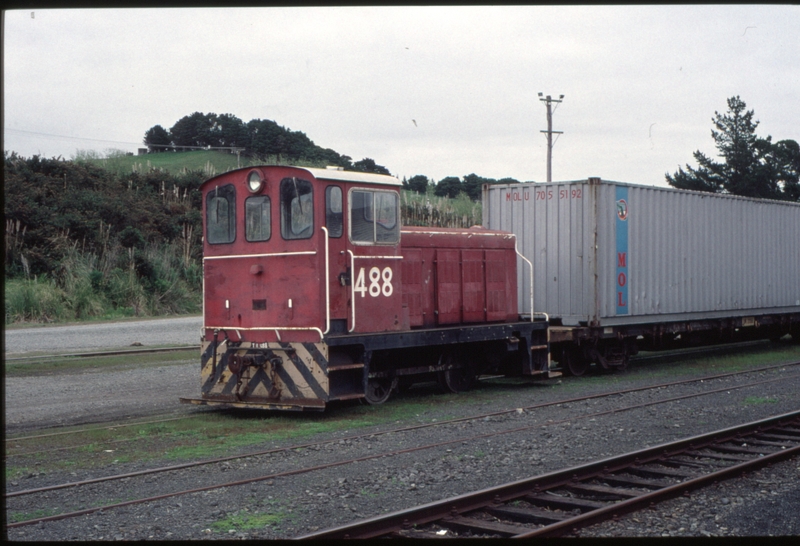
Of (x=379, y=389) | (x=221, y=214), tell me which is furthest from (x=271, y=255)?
(x=379, y=389)

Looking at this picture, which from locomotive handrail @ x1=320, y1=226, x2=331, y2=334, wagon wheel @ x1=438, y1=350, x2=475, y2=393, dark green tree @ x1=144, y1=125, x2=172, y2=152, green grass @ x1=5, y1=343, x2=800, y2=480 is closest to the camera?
green grass @ x1=5, y1=343, x2=800, y2=480

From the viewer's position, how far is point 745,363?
57.0 feet

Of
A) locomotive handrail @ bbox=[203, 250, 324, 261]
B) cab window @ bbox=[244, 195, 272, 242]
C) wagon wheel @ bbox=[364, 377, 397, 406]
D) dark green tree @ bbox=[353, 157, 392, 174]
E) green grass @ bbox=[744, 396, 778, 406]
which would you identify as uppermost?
dark green tree @ bbox=[353, 157, 392, 174]

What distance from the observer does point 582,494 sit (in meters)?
6.80

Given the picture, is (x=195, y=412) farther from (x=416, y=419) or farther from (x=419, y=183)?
(x=419, y=183)

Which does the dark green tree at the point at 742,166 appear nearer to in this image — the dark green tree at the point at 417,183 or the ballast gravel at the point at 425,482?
the dark green tree at the point at 417,183

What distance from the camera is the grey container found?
48.0 ft

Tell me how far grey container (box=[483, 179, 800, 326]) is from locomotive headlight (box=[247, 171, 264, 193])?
5832 mm

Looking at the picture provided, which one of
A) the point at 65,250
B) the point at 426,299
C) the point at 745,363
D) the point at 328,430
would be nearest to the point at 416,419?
the point at 328,430

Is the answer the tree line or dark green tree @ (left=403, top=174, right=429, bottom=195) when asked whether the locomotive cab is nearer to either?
the tree line

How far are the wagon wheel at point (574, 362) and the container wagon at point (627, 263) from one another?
2 centimetres

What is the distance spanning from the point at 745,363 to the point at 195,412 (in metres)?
11.9

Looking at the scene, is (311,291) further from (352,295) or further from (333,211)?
(333,211)

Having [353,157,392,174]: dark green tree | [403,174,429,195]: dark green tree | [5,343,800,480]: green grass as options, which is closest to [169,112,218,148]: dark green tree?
[403,174,429,195]: dark green tree
